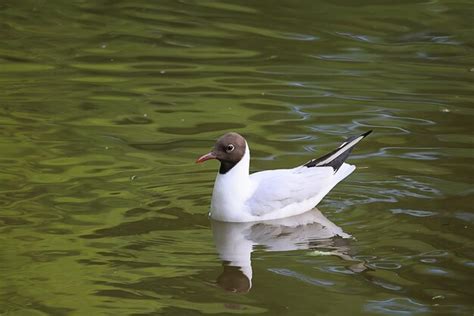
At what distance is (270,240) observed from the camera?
346 inches

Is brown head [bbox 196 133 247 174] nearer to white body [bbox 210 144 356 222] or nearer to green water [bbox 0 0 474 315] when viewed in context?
white body [bbox 210 144 356 222]

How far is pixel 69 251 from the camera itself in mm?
8406

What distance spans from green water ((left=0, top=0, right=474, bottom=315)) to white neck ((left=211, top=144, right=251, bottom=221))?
153 millimetres

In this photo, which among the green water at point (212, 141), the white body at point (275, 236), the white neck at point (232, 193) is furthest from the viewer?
the white neck at point (232, 193)

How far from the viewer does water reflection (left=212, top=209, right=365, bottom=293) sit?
814 centimetres

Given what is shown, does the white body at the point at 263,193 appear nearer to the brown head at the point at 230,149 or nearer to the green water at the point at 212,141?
the brown head at the point at 230,149

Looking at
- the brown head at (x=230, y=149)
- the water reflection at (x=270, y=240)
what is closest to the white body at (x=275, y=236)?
the water reflection at (x=270, y=240)

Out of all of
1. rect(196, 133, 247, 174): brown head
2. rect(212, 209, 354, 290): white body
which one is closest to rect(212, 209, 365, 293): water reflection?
rect(212, 209, 354, 290): white body

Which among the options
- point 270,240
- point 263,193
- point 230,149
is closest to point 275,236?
point 270,240

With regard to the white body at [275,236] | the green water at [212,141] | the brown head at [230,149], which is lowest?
the white body at [275,236]

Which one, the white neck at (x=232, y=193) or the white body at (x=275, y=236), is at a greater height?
the white neck at (x=232, y=193)

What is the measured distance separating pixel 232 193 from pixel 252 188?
188mm

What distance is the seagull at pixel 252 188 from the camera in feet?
29.8

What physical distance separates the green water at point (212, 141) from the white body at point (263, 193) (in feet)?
0.58
